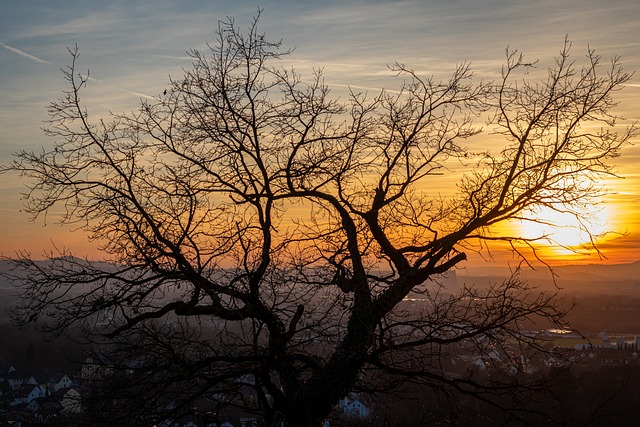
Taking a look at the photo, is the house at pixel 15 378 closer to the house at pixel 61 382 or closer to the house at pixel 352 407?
the house at pixel 61 382

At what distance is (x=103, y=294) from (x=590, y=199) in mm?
4941

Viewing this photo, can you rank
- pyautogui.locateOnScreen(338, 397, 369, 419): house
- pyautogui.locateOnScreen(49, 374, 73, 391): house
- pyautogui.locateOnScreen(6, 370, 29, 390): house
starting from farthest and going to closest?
pyautogui.locateOnScreen(6, 370, 29, 390): house < pyautogui.locateOnScreen(49, 374, 73, 391): house < pyautogui.locateOnScreen(338, 397, 369, 419): house

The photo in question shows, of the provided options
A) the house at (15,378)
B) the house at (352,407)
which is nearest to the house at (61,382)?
the house at (352,407)

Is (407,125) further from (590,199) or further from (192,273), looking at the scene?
(192,273)

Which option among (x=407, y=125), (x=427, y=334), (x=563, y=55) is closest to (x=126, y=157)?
(x=407, y=125)

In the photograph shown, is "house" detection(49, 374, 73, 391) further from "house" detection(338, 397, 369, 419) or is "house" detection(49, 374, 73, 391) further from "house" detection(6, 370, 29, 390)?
"house" detection(6, 370, 29, 390)

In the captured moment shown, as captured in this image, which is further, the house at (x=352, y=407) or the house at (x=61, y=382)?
the house at (x=61, y=382)

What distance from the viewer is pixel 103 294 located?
6699mm

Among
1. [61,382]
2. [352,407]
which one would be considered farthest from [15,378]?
[352,407]

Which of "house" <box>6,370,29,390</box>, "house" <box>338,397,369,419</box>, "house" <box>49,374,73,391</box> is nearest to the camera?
"house" <box>338,397,369,419</box>

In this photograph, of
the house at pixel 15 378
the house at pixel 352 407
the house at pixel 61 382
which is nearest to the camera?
the house at pixel 352 407

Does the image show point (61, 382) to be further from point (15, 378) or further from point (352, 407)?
point (352, 407)

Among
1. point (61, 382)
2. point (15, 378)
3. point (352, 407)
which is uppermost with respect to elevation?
point (352, 407)

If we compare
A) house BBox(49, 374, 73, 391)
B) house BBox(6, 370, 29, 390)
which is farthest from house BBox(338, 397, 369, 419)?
house BBox(6, 370, 29, 390)
